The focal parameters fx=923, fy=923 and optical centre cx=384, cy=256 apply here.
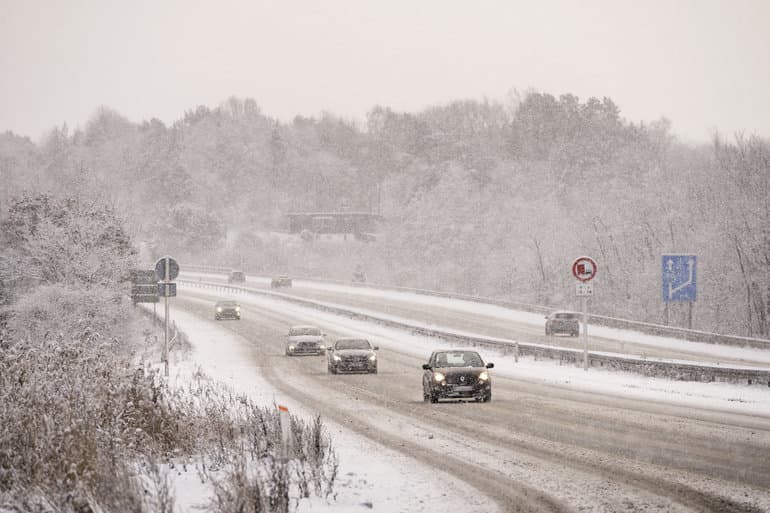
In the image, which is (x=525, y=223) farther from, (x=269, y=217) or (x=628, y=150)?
(x=269, y=217)

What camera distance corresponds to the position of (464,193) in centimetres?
10988

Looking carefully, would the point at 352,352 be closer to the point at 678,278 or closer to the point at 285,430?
the point at 678,278

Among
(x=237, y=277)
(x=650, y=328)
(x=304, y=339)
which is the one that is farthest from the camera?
(x=237, y=277)

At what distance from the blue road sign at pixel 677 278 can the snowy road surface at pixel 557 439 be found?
10172mm

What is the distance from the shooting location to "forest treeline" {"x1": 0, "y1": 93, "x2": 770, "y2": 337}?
226 ft

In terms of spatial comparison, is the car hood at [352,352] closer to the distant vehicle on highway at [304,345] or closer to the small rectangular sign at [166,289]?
the small rectangular sign at [166,289]

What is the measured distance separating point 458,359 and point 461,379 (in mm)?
1201

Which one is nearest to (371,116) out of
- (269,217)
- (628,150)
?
(269,217)

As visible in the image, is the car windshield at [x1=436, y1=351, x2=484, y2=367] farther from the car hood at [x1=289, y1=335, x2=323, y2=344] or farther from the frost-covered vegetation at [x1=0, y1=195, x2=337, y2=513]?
the car hood at [x1=289, y1=335, x2=323, y2=344]

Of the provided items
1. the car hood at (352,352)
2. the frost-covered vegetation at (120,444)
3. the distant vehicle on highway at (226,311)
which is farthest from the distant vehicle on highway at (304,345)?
the frost-covered vegetation at (120,444)

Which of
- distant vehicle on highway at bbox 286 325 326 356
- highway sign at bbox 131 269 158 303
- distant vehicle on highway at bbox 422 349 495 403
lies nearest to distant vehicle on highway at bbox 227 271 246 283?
distant vehicle on highway at bbox 286 325 326 356

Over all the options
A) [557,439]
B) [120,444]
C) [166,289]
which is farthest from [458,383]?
[120,444]

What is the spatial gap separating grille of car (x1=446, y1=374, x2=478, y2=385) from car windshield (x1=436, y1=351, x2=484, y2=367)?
2.56 feet

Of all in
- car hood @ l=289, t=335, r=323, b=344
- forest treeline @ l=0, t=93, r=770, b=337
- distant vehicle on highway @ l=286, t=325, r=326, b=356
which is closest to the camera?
distant vehicle on highway @ l=286, t=325, r=326, b=356
